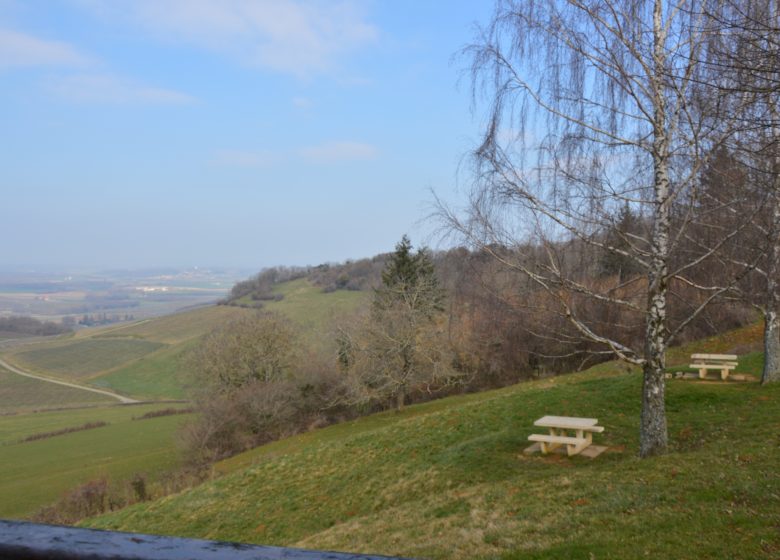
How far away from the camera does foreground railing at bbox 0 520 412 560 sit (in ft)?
3.76

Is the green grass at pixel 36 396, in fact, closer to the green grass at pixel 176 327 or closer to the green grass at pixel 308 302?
the green grass at pixel 176 327

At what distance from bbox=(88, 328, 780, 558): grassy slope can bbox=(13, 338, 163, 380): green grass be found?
214ft

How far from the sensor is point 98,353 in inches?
3219

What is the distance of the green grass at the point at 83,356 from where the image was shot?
75.5 m

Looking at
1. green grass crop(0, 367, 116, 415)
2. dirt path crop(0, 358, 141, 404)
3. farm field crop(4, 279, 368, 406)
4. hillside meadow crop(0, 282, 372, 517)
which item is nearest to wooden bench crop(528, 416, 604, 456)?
hillside meadow crop(0, 282, 372, 517)

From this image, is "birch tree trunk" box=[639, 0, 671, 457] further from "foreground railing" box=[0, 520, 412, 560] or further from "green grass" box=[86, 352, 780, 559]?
"foreground railing" box=[0, 520, 412, 560]

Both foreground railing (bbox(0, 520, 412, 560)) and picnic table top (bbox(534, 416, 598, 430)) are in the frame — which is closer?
foreground railing (bbox(0, 520, 412, 560))

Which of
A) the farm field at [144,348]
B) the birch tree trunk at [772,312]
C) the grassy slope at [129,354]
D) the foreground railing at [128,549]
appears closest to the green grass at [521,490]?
the birch tree trunk at [772,312]

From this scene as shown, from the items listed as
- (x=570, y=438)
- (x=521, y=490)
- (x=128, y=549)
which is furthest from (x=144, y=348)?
(x=128, y=549)

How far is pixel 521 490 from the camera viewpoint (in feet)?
32.0

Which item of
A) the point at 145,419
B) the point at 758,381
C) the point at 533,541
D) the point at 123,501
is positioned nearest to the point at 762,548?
the point at 533,541

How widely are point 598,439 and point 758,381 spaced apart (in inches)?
241

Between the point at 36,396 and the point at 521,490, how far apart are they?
70.6 meters

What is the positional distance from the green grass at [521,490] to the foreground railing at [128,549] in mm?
5934
